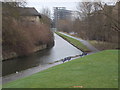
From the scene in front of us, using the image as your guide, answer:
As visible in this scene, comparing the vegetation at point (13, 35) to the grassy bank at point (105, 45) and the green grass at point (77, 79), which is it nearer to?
the grassy bank at point (105, 45)

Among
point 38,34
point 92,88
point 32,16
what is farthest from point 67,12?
point 92,88

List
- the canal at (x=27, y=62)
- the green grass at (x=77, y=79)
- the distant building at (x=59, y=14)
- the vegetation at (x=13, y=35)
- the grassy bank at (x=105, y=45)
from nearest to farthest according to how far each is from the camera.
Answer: the green grass at (x=77, y=79), the canal at (x=27, y=62), the vegetation at (x=13, y=35), the grassy bank at (x=105, y=45), the distant building at (x=59, y=14)

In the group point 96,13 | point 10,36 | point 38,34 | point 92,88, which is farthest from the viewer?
point 38,34

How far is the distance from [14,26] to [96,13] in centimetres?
1201

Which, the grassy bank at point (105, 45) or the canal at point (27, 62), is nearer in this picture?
the canal at point (27, 62)

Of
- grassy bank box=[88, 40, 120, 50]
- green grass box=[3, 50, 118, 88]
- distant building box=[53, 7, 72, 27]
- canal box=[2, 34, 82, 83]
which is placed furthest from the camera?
distant building box=[53, 7, 72, 27]

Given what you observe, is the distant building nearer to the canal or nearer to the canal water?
the canal water

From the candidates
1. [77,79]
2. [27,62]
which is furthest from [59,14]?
[77,79]

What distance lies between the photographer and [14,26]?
2892 centimetres

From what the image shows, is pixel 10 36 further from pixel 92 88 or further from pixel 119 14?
pixel 92 88

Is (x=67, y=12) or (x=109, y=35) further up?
(x=67, y=12)

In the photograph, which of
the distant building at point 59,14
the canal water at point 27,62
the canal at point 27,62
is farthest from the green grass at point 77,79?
the distant building at point 59,14

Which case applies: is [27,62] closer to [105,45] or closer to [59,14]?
[105,45]

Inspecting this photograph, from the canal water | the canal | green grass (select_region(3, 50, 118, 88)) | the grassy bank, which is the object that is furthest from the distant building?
green grass (select_region(3, 50, 118, 88))
